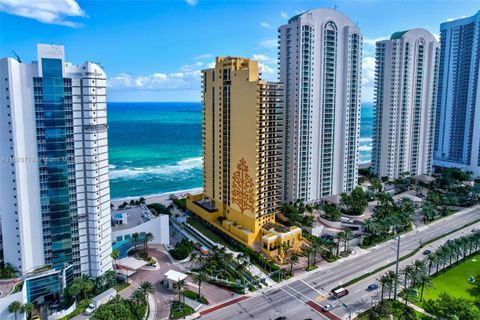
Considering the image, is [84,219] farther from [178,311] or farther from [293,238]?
[293,238]

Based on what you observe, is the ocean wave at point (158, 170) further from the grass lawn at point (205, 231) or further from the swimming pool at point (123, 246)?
the swimming pool at point (123, 246)

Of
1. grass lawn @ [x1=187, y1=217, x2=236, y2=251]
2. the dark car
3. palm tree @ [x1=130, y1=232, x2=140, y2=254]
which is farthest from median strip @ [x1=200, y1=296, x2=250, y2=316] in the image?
palm tree @ [x1=130, y1=232, x2=140, y2=254]

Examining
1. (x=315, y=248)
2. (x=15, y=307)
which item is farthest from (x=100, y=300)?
(x=315, y=248)

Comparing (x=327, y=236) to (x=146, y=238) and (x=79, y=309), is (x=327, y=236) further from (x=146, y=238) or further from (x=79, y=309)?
(x=79, y=309)

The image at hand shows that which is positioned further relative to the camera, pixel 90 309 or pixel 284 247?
pixel 284 247

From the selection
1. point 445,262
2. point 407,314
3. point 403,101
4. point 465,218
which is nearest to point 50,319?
point 407,314

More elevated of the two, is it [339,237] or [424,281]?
Result: [339,237]
